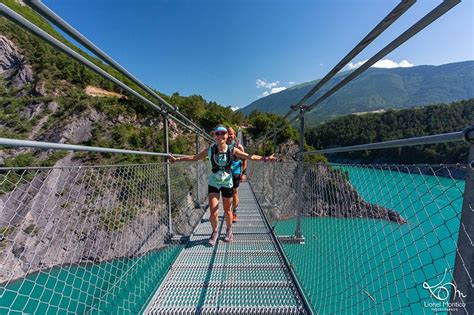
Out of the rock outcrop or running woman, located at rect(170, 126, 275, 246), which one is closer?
running woman, located at rect(170, 126, 275, 246)

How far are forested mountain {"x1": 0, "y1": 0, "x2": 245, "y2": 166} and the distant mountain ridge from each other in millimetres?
100971

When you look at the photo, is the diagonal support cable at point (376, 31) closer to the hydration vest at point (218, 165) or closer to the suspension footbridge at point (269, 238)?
the suspension footbridge at point (269, 238)

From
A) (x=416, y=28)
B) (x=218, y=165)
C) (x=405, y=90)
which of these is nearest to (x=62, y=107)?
(x=218, y=165)

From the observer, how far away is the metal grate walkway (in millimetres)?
1463

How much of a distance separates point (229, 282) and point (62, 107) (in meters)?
34.9

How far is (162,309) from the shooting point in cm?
143

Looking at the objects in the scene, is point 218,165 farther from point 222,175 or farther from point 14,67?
point 14,67

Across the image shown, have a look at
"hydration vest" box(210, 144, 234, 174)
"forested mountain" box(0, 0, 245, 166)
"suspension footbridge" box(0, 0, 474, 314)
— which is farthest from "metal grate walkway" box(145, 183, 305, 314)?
"forested mountain" box(0, 0, 245, 166)

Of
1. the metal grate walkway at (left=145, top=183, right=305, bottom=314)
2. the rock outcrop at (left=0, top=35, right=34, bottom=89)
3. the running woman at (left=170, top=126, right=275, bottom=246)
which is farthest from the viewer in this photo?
the rock outcrop at (left=0, top=35, right=34, bottom=89)

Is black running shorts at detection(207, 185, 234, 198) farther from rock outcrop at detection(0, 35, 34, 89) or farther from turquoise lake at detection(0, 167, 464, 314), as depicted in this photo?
rock outcrop at detection(0, 35, 34, 89)

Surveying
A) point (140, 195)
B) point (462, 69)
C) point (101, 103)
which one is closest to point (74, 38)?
point (140, 195)

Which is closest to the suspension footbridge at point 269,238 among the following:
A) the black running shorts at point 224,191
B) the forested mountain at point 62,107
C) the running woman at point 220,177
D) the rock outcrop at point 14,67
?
the running woman at point 220,177

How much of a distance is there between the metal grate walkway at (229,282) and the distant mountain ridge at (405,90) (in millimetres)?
122676

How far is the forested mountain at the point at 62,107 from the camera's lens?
26.3 m
